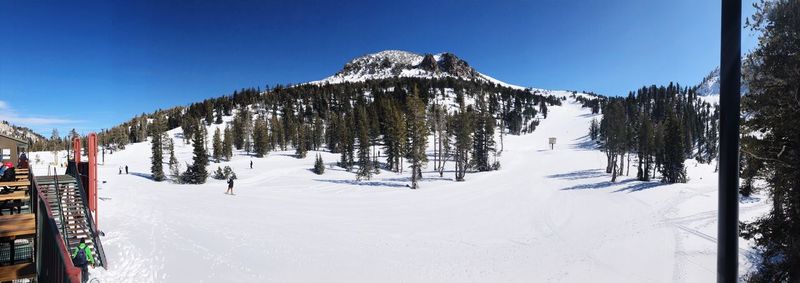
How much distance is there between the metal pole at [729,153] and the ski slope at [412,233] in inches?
504

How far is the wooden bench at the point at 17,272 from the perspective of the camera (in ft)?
13.5

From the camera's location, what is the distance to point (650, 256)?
17312 mm

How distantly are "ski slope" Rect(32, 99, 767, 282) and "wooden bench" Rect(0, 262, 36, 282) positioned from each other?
32.4 feet

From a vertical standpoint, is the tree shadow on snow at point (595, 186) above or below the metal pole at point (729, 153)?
below

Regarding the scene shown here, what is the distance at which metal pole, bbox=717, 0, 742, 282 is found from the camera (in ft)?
7.59

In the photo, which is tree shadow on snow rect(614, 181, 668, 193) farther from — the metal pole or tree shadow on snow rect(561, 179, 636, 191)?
the metal pole

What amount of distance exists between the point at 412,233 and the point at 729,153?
771 inches

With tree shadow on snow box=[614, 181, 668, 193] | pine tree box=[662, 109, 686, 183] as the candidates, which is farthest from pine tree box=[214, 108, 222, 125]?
pine tree box=[662, 109, 686, 183]

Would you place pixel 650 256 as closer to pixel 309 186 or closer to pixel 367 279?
pixel 367 279

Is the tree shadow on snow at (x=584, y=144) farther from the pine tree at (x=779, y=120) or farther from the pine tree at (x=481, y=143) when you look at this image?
the pine tree at (x=779, y=120)

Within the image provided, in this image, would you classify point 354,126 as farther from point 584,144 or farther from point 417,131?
point 584,144

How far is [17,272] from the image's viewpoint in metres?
4.29

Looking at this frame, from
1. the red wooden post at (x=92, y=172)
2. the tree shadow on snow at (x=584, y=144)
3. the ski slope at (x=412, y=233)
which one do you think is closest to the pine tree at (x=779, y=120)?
the ski slope at (x=412, y=233)

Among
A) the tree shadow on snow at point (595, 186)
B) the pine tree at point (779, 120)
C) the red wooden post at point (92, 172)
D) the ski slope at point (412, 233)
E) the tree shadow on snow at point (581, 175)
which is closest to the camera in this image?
the pine tree at point (779, 120)
